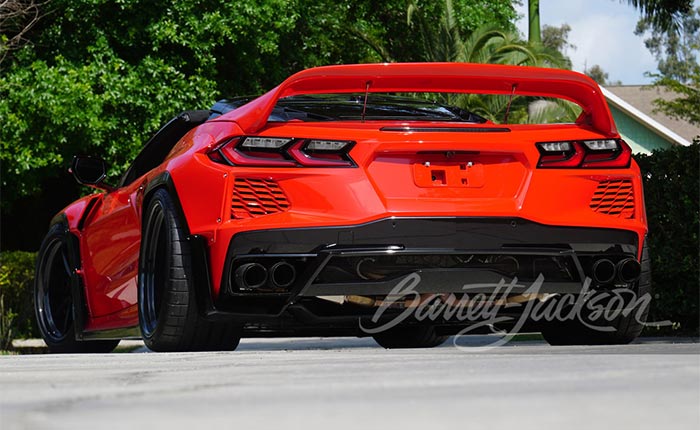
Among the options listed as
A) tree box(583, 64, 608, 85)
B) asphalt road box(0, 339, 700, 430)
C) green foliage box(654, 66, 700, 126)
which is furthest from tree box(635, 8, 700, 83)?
asphalt road box(0, 339, 700, 430)

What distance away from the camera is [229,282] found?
536cm

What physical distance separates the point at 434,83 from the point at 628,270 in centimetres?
130

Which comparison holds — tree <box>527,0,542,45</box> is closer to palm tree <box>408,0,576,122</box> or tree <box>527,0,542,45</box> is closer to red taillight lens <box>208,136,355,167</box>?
palm tree <box>408,0,576,122</box>

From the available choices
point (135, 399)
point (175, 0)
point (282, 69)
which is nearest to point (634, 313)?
point (135, 399)

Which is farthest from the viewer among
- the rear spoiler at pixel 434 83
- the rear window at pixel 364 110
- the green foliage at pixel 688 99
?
the green foliage at pixel 688 99

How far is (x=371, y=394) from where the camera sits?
3.06 meters

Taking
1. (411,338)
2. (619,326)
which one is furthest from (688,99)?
(619,326)

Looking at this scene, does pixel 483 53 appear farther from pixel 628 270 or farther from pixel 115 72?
pixel 628 270

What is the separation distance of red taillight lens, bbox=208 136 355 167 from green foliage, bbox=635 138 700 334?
6.02 meters

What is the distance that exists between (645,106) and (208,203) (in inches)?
1657

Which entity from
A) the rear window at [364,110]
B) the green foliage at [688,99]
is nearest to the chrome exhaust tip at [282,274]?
the rear window at [364,110]

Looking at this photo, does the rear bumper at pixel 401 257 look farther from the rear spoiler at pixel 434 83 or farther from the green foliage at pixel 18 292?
the green foliage at pixel 18 292

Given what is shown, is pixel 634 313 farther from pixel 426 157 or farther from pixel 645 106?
pixel 645 106

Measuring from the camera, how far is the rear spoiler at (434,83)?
551 cm
